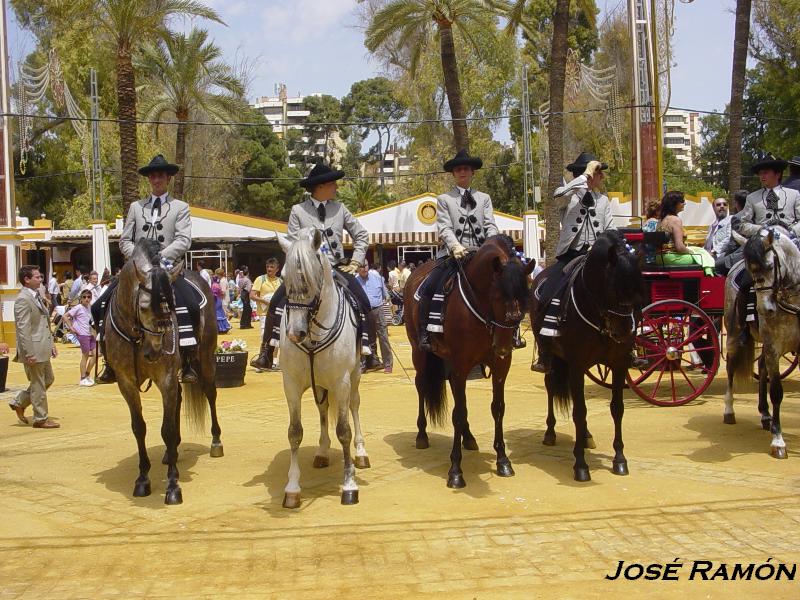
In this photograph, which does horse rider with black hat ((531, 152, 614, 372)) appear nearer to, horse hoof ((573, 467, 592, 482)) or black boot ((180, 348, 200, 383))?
horse hoof ((573, 467, 592, 482))

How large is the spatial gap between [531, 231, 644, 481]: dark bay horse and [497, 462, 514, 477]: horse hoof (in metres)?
0.61

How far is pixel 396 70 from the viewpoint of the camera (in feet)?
149

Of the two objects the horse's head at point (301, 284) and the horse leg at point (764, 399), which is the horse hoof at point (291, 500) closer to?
the horse's head at point (301, 284)

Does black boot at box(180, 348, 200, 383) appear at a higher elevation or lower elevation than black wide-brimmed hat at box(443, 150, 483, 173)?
lower

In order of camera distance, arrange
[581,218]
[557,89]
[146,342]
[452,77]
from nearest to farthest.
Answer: [146,342]
[581,218]
[557,89]
[452,77]

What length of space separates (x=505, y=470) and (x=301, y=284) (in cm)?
281

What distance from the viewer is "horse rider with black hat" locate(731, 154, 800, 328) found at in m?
8.89

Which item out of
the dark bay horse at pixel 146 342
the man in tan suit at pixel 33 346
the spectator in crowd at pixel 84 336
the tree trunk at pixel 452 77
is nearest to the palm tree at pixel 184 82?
the tree trunk at pixel 452 77

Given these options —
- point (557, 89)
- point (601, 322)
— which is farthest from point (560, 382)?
point (557, 89)

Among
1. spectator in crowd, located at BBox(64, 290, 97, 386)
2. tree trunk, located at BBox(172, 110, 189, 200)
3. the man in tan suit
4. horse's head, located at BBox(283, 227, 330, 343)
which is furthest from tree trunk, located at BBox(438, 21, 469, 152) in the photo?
horse's head, located at BBox(283, 227, 330, 343)

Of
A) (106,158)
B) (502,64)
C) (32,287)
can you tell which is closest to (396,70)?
(502,64)

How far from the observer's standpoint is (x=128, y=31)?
2302 cm

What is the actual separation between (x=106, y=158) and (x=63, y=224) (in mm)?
5496

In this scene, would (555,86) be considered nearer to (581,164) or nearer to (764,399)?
(581,164)
